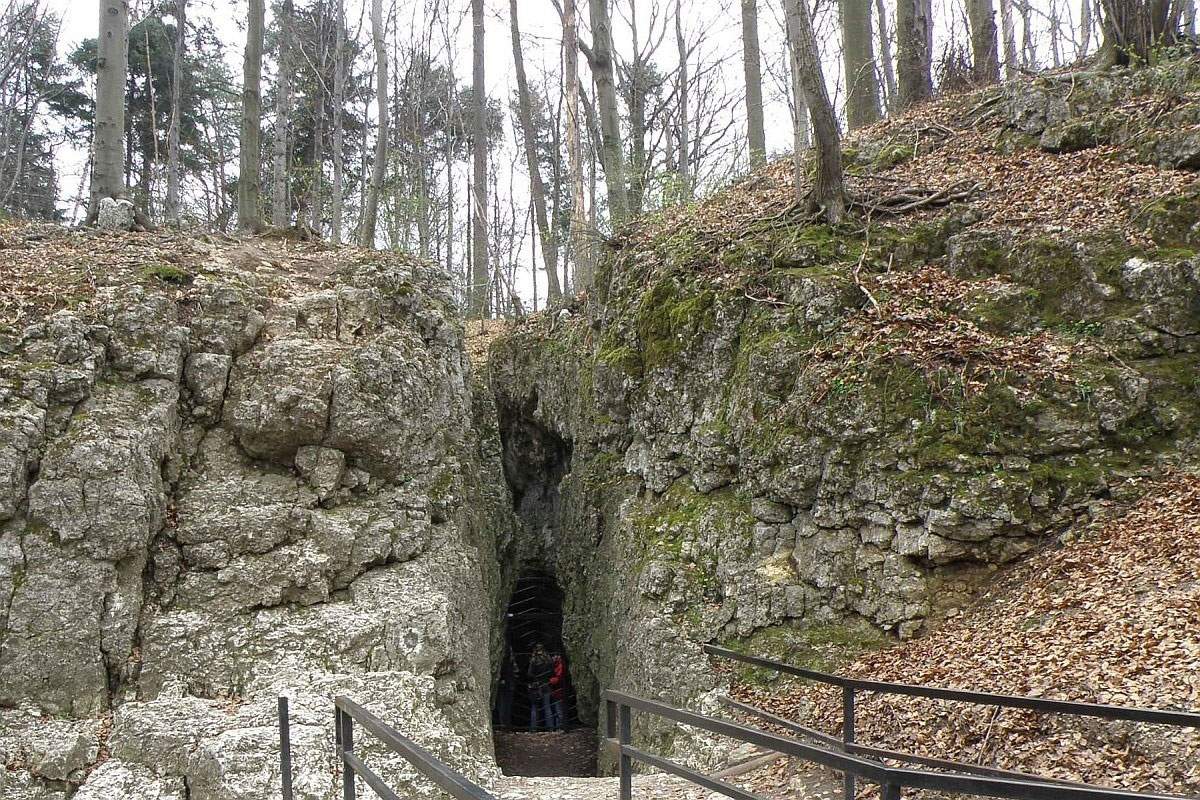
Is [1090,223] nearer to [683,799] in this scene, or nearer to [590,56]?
[683,799]

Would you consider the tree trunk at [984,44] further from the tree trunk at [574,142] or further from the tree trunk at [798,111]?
the tree trunk at [574,142]

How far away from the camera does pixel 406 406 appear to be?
388 inches

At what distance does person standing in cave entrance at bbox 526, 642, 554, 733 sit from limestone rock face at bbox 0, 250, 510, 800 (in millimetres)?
3064

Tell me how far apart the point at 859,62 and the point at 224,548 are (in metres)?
13.3

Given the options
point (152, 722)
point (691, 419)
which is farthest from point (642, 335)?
point (152, 722)

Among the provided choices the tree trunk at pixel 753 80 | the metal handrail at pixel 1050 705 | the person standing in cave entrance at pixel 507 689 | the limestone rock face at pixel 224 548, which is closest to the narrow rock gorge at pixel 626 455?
the limestone rock face at pixel 224 548

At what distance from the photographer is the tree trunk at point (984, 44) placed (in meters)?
13.6

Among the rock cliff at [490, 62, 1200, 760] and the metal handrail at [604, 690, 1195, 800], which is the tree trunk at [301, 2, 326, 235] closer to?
the rock cliff at [490, 62, 1200, 760]

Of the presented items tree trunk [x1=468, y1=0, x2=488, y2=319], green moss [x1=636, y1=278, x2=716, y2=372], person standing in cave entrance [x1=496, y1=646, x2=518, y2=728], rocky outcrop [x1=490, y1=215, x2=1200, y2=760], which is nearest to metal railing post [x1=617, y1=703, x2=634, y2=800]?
rocky outcrop [x1=490, y1=215, x2=1200, y2=760]

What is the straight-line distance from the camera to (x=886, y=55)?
18.7 m

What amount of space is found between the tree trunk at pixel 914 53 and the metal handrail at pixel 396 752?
47.1ft

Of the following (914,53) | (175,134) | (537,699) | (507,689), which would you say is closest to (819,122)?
(914,53)

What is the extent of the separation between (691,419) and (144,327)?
679 cm

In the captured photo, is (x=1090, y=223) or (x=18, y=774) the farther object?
(x=1090, y=223)
